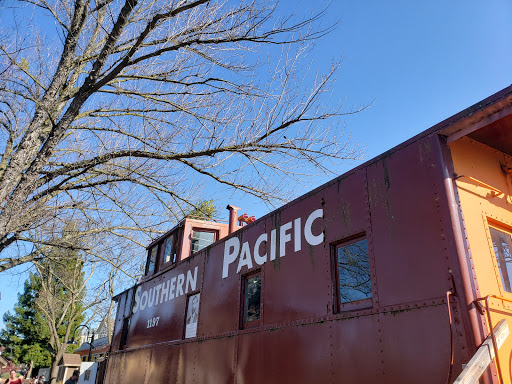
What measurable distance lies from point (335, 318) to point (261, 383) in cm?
169

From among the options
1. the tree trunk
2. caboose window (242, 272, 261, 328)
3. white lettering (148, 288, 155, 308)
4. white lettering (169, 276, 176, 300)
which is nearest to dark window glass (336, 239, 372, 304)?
caboose window (242, 272, 261, 328)

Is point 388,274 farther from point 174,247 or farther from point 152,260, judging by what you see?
point 152,260

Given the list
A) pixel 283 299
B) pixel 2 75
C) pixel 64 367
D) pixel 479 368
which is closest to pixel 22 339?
pixel 64 367

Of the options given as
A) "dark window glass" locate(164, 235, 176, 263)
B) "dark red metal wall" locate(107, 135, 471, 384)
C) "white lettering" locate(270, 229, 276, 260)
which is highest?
"dark window glass" locate(164, 235, 176, 263)

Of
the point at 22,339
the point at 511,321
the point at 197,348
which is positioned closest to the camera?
the point at 511,321

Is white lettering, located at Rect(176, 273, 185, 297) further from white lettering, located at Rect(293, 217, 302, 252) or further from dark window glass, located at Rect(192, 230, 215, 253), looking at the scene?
white lettering, located at Rect(293, 217, 302, 252)

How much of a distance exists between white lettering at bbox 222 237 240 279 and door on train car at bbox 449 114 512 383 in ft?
12.2

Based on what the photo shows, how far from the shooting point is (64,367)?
1078 inches

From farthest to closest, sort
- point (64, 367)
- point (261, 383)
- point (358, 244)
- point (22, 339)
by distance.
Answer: point (22, 339)
point (64, 367)
point (261, 383)
point (358, 244)

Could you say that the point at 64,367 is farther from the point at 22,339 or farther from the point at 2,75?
the point at 2,75

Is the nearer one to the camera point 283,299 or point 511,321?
point 511,321

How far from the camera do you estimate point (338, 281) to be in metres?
4.57

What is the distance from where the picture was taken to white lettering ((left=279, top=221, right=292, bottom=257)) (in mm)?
5453

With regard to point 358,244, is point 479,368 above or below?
below
